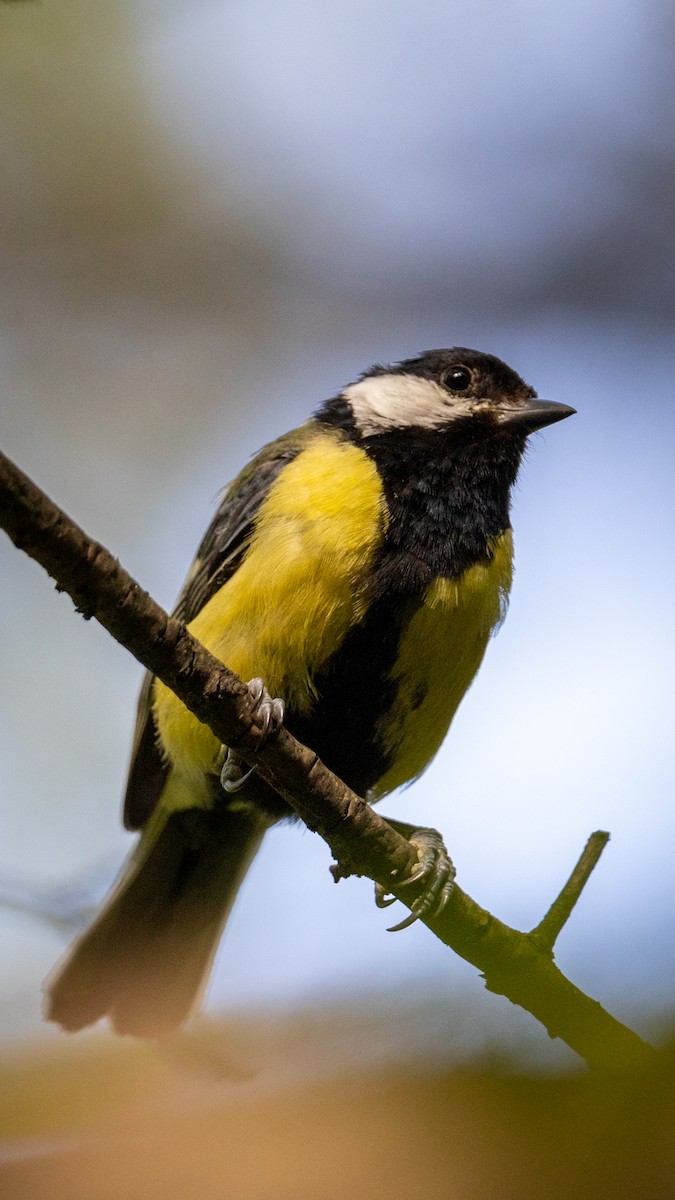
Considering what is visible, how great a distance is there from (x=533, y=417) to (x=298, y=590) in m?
1.21

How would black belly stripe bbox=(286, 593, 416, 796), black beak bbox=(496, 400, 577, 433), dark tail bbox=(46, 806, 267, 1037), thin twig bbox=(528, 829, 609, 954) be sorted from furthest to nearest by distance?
dark tail bbox=(46, 806, 267, 1037)
black beak bbox=(496, 400, 577, 433)
black belly stripe bbox=(286, 593, 416, 796)
thin twig bbox=(528, 829, 609, 954)

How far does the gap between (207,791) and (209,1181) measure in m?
2.42

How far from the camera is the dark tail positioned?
403cm

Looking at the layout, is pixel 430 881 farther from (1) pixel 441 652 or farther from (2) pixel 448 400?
(2) pixel 448 400

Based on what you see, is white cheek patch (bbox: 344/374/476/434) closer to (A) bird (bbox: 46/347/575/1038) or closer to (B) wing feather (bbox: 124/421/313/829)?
(A) bird (bbox: 46/347/575/1038)

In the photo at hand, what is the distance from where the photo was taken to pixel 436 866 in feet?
10.6

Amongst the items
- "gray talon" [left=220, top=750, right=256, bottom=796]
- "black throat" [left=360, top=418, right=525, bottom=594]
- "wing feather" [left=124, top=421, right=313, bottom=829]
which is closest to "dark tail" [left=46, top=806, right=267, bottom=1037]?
"wing feather" [left=124, top=421, right=313, bottom=829]

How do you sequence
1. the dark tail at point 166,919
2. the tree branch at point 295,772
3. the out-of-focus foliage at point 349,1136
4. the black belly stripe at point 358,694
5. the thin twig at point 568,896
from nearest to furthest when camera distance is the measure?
the out-of-focus foliage at point 349,1136
the tree branch at point 295,772
the thin twig at point 568,896
the black belly stripe at point 358,694
the dark tail at point 166,919

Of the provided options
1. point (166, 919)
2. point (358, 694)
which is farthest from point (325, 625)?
point (166, 919)

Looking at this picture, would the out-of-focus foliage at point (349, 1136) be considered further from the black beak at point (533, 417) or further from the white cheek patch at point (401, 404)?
the black beak at point (533, 417)

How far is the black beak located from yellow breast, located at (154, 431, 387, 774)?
651 millimetres

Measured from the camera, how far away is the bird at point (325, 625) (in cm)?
329

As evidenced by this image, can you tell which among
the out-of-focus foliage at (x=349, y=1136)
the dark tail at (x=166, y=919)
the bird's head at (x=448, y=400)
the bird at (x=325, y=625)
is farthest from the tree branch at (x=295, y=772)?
the bird's head at (x=448, y=400)

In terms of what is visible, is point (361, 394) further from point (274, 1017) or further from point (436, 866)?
point (274, 1017)
